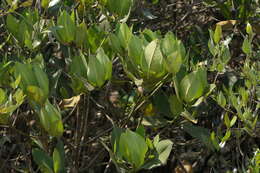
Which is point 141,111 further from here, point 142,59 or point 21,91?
point 21,91

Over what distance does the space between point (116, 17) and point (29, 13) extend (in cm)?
31

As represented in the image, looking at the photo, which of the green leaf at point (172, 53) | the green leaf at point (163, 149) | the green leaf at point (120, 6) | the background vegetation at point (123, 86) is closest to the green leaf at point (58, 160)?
the background vegetation at point (123, 86)

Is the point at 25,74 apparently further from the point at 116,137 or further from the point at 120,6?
the point at 120,6

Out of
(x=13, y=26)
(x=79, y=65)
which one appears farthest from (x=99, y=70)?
(x=13, y=26)

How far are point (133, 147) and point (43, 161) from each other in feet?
1.00

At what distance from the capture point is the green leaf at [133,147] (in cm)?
136

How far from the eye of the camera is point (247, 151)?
2.24m

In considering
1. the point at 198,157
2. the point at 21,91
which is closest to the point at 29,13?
the point at 21,91

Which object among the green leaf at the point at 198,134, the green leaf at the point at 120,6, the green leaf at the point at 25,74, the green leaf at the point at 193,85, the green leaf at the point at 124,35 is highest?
the green leaf at the point at 120,6

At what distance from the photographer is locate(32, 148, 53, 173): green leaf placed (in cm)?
148

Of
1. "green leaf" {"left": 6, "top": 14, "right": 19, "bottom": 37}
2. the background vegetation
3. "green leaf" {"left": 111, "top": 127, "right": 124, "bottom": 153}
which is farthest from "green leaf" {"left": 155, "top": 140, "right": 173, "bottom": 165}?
Answer: "green leaf" {"left": 6, "top": 14, "right": 19, "bottom": 37}

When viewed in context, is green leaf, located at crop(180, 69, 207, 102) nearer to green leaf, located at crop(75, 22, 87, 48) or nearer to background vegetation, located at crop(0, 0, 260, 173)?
background vegetation, located at crop(0, 0, 260, 173)

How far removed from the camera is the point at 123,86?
7.00 ft

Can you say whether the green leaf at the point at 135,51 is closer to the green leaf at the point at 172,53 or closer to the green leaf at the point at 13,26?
the green leaf at the point at 172,53
